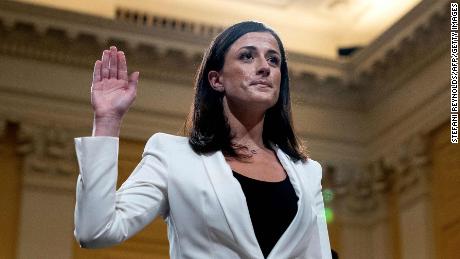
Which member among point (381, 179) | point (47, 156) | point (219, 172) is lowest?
point (219, 172)

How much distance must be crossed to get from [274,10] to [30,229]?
3.58 metres

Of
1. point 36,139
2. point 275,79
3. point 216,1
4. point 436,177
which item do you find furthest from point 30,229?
point 275,79

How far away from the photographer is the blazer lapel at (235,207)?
6.61ft

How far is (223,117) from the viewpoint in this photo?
7.64ft

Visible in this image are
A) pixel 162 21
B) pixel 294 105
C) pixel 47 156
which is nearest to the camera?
pixel 47 156

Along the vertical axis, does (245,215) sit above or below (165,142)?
below

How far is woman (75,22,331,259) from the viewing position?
2010 mm

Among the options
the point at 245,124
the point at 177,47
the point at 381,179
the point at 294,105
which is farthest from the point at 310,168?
the point at 381,179

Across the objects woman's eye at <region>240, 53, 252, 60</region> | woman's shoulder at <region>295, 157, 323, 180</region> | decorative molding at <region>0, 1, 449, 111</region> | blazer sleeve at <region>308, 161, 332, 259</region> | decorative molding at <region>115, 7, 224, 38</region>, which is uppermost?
decorative molding at <region>115, 7, 224, 38</region>

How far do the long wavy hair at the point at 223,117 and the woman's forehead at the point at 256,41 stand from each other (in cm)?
1

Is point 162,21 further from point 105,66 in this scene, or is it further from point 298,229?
point 298,229

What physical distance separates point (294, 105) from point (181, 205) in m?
8.08

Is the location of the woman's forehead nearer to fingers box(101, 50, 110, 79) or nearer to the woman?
the woman

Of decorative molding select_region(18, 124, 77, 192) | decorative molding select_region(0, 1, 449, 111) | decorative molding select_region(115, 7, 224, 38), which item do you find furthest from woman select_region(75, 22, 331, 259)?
decorative molding select_region(115, 7, 224, 38)
